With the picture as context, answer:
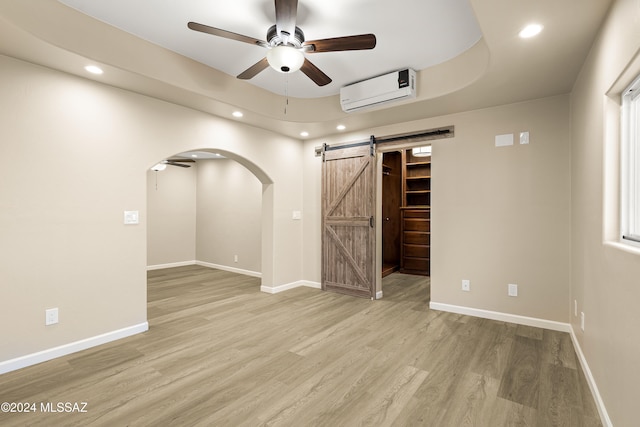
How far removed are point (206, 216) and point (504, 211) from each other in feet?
19.8

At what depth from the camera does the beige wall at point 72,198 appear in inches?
99.3

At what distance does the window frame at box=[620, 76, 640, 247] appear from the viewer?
66.4 inches

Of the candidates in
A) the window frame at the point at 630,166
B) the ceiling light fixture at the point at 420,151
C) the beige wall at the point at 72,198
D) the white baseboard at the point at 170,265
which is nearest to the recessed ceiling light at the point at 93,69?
the beige wall at the point at 72,198

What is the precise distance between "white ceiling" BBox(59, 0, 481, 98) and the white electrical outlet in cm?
252

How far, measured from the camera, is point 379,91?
11.7ft

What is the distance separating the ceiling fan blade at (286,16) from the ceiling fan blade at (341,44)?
158 millimetres

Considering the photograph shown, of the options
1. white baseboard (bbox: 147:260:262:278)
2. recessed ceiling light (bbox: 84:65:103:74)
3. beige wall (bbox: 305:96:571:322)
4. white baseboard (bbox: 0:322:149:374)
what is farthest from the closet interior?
recessed ceiling light (bbox: 84:65:103:74)

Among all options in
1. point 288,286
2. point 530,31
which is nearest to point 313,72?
point 530,31

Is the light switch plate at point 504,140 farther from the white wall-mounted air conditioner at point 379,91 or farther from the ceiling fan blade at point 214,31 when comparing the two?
the ceiling fan blade at point 214,31

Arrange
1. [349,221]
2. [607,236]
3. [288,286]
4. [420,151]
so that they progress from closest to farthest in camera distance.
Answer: [607,236] → [349,221] → [288,286] → [420,151]

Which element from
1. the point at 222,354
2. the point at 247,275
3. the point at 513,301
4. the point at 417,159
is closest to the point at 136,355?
the point at 222,354

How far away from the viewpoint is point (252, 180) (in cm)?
639

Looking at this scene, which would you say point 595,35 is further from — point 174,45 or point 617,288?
point 174,45

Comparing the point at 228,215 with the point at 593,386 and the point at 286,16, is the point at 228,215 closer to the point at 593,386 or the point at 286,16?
the point at 286,16
